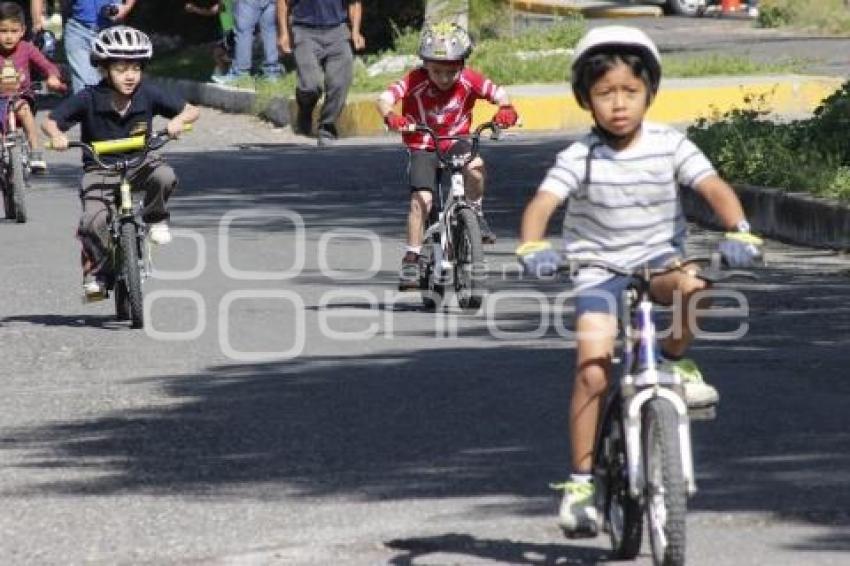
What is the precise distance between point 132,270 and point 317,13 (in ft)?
36.6

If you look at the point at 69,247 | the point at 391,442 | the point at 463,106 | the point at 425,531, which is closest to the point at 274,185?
the point at 69,247

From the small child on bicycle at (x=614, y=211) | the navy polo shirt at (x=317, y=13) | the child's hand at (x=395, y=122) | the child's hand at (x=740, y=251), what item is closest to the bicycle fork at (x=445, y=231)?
the child's hand at (x=395, y=122)

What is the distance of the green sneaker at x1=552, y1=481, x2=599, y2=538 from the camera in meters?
7.20

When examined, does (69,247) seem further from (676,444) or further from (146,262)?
(676,444)

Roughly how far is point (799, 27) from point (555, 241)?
2073cm

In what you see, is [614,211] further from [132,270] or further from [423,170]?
[423,170]

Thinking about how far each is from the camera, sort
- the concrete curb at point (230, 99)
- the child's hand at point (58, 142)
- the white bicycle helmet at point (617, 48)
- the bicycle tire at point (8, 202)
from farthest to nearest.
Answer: the concrete curb at point (230, 99), the bicycle tire at point (8, 202), the child's hand at point (58, 142), the white bicycle helmet at point (617, 48)

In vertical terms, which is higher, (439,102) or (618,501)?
(439,102)

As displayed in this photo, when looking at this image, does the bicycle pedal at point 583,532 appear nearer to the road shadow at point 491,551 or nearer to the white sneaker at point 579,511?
the white sneaker at point 579,511

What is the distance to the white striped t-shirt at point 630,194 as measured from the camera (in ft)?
24.4

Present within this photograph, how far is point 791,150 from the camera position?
17656mm

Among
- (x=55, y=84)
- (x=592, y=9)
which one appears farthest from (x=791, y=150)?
(x=592, y=9)

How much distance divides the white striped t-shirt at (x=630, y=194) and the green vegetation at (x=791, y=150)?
8769 millimetres

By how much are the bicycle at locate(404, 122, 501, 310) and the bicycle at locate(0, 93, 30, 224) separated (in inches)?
223
